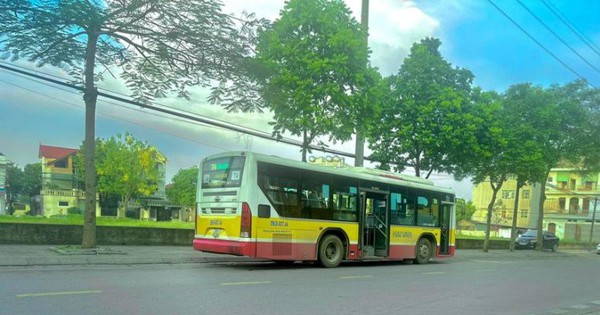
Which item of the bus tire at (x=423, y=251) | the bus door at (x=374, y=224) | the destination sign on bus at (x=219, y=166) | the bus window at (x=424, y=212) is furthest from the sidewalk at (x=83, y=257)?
the bus window at (x=424, y=212)

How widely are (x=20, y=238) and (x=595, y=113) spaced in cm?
3200

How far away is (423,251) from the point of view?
751 inches

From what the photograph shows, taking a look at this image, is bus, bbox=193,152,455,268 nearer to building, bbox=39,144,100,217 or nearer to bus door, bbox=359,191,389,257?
bus door, bbox=359,191,389,257

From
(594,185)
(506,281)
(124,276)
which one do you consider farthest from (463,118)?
(594,185)

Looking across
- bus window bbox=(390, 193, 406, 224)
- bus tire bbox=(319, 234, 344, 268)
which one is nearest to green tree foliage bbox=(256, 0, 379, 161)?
bus window bbox=(390, 193, 406, 224)

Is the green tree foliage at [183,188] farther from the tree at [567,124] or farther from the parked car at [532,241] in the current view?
the tree at [567,124]

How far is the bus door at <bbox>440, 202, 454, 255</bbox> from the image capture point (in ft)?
65.9

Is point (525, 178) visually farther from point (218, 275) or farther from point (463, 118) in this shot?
point (218, 275)

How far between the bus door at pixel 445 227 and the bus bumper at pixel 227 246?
31.2 ft

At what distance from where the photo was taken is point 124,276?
10.5 m

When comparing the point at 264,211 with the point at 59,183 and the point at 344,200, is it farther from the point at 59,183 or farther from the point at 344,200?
the point at 59,183

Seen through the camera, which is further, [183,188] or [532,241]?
[183,188]

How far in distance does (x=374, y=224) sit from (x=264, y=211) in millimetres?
4740

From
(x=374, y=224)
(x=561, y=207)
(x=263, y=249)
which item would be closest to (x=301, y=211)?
(x=263, y=249)
